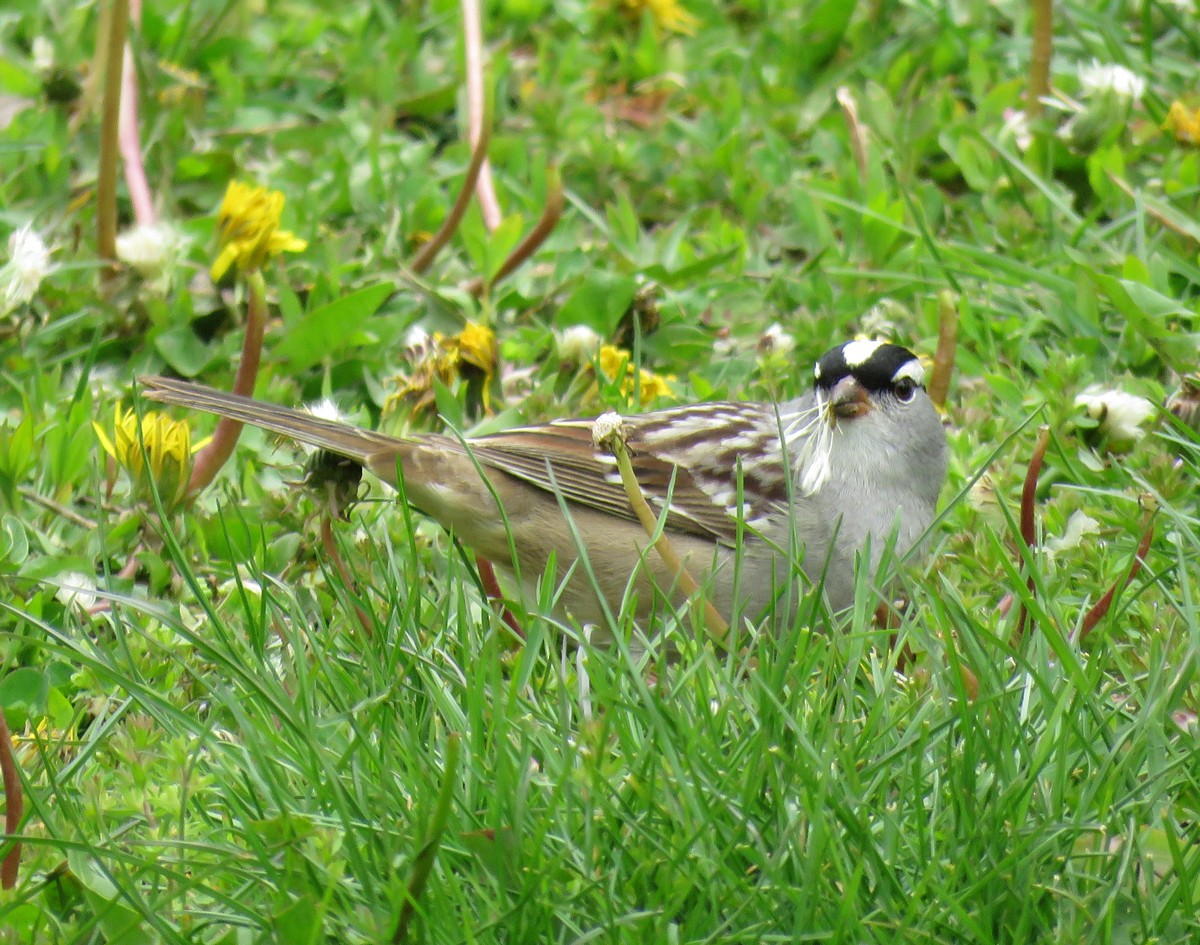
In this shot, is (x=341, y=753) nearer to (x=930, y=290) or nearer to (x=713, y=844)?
(x=713, y=844)

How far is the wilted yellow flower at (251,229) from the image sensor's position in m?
4.50

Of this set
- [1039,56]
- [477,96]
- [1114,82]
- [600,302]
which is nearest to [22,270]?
[600,302]

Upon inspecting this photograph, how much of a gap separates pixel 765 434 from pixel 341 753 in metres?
1.75

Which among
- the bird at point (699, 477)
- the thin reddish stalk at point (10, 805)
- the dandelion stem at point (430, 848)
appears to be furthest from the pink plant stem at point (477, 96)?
the dandelion stem at point (430, 848)

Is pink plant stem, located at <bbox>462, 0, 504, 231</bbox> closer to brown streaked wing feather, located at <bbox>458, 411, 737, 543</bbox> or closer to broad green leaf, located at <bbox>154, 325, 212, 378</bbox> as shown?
broad green leaf, located at <bbox>154, 325, 212, 378</bbox>

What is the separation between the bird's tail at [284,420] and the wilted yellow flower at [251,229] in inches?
23.4

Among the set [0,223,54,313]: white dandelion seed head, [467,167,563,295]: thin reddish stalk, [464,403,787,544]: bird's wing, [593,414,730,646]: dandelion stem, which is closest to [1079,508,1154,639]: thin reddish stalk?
[593,414,730,646]: dandelion stem

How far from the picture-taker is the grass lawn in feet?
8.31

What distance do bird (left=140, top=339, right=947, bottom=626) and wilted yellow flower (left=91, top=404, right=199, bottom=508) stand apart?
93 mm

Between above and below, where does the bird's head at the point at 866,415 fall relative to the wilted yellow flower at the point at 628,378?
above

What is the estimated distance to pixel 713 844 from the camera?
2520mm

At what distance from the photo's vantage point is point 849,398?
4113 mm

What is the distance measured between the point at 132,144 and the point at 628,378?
6.48 ft

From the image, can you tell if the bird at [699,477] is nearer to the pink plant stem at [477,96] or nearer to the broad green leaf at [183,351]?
the broad green leaf at [183,351]
